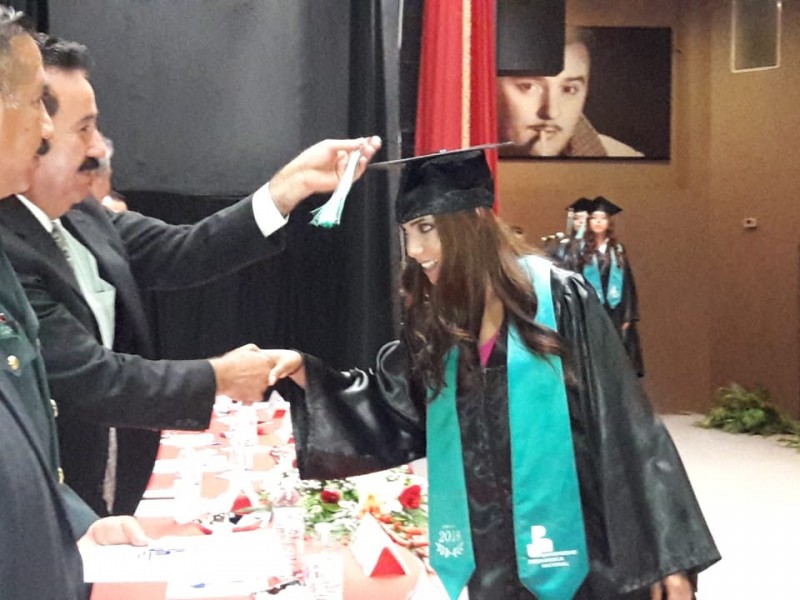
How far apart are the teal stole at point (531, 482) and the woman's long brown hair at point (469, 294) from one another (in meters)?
0.02

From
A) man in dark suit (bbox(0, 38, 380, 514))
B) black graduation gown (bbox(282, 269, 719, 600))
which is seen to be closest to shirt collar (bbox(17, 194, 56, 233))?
man in dark suit (bbox(0, 38, 380, 514))

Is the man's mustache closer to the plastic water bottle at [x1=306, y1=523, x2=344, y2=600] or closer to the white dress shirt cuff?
the white dress shirt cuff

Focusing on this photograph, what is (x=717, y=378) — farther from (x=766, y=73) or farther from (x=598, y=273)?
(x=766, y=73)

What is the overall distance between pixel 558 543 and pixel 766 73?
716 cm

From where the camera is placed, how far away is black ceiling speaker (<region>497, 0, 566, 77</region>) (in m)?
4.60

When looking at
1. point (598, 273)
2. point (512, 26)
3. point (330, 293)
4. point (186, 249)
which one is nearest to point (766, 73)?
point (598, 273)

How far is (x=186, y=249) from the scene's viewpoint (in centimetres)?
226

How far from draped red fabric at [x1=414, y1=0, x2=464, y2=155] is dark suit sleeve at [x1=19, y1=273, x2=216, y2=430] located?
1661 millimetres

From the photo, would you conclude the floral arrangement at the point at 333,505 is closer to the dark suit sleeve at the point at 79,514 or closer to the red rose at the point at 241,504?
the red rose at the point at 241,504

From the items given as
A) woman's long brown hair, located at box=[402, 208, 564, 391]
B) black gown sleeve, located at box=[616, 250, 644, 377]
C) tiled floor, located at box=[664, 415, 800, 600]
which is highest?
woman's long brown hair, located at box=[402, 208, 564, 391]

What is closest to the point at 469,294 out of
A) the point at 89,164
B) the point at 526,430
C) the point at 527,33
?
the point at 526,430

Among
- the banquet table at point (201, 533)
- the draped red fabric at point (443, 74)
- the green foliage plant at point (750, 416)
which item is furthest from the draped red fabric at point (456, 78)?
the green foliage plant at point (750, 416)

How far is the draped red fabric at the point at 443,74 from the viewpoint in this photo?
10.8ft

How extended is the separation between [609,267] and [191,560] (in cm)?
580
